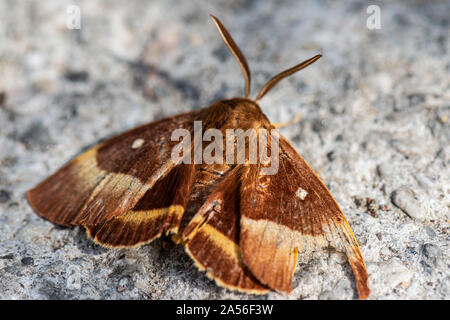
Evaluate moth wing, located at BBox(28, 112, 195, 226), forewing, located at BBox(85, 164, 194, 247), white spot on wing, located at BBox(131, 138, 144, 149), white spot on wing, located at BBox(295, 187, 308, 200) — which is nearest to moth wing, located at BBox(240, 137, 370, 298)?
white spot on wing, located at BBox(295, 187, 308, 200)

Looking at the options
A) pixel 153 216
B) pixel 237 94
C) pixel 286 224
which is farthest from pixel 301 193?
pixel 237 94

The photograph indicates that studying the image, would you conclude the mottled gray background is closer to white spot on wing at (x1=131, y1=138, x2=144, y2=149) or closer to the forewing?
the forewing

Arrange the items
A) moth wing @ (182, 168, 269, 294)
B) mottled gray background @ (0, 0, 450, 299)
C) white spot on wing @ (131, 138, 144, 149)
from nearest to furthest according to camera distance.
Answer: moth wing @ (182, 168, 269, 294)
mottled gray background @ (0, 0, 450, 299)
white spot on wing @ (131, 138, 144, 149)

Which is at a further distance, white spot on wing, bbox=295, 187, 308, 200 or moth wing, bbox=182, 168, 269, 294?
white spot on wing, bbox=295, 187, 308, 200

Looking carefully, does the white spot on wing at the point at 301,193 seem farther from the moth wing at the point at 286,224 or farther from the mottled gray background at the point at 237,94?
the mottled gray background at the point at 237,94

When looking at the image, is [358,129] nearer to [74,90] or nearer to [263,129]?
[263,129]

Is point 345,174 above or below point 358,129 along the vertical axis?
below

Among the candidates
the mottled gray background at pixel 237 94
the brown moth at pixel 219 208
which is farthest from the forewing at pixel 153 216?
the mottled gray background at pixel 237 94

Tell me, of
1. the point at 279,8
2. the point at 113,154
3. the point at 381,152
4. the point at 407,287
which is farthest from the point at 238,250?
the point at 279,8
